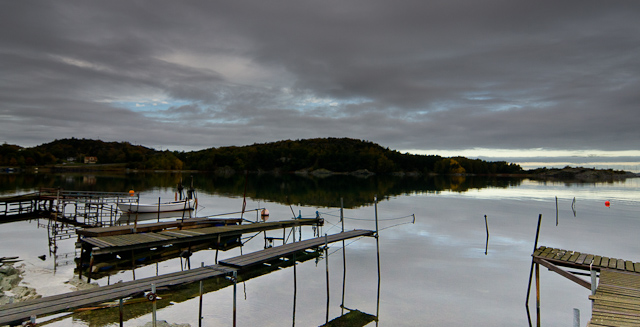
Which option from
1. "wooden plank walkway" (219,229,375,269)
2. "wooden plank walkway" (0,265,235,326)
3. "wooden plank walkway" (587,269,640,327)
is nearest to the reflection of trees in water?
"wooden plank walkway" (219,229,375,269)

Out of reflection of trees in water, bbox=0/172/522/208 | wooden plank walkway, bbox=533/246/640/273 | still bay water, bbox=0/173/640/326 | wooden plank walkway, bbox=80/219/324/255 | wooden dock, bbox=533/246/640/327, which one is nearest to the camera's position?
wooden dock, bbox=533/246/640/327

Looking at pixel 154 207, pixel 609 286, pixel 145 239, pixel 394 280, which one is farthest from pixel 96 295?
pixel 154 207

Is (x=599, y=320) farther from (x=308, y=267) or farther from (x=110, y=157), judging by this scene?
(x=110, y=157)

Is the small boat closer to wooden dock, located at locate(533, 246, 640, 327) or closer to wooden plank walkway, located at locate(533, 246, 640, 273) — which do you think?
wooden plank walkway, located at locate(533, 246, 640, 273)

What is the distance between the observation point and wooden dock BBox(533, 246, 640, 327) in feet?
26.1

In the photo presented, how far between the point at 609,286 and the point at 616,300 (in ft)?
4.82

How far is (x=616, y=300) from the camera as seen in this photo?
918 centimetres

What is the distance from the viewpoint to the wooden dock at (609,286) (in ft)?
26.1

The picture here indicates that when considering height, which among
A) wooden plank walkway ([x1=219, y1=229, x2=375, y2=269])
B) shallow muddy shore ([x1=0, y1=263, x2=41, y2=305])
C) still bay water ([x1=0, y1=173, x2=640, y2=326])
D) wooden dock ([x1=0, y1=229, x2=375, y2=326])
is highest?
wooden dock ([x1=0, y1=229, x2=375, y2=326])

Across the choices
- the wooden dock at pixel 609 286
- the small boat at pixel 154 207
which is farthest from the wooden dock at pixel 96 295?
the small boat at pixel 154 207

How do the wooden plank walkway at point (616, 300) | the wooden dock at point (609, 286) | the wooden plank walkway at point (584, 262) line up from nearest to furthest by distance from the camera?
1. the wooden plank walkway at point (616, 300)
2. the wooden dock at point (609, 286)
3. the wooden plank walkway at point (584, 262)

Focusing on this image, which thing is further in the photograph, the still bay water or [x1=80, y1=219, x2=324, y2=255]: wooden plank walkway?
[x1=80, y1=219, x2=324, y2=255]: wooden plank walkway

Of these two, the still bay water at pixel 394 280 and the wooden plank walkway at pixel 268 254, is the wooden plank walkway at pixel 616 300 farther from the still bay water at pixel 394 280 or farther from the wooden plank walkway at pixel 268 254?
the wooden plank walkway at pixel 268 254

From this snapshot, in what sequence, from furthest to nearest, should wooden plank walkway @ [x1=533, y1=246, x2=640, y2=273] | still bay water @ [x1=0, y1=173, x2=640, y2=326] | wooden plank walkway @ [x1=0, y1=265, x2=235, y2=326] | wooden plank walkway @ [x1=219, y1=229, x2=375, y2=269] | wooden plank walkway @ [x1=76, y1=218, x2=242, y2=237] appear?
wooden plank walkway @ [x1=76, y1=218, x2=242, y2=237]
wooden plank walkway @ [x1=219, y1=229, x2=375, y2=269]
wooden plank walkway @ [x1=533, y1=246, x2=640, y2=273]
still bay water @ [x1=0, y1=173, x2=640, y2=326]
wooden plank walkway @ [x1=0, y1=265, x2=235, y2=326]
